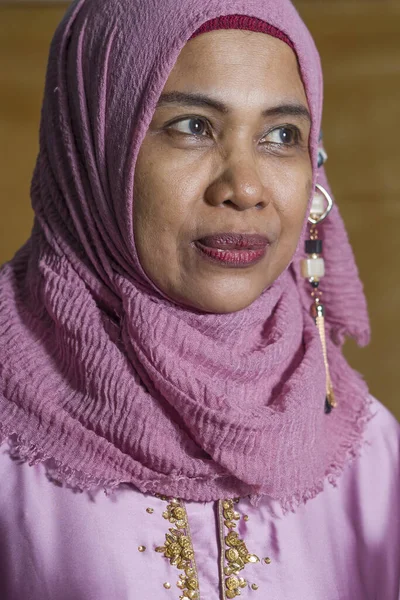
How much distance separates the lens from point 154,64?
121 centimetres

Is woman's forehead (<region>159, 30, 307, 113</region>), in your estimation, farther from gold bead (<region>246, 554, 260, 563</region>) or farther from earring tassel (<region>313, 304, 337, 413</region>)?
gold bead (<region>246, 554, 260, 563</region>)

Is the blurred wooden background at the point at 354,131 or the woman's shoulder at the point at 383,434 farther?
the blurred wooden background at the point at 354,131

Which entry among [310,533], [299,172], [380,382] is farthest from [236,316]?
[380,382]

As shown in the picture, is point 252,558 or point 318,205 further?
point 318,205

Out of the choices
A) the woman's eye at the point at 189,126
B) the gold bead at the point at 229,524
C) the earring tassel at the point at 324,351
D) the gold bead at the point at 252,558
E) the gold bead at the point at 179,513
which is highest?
the woman's eye at the point at 189,126

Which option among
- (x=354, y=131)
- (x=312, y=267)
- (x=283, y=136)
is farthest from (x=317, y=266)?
(x=354, y=131)

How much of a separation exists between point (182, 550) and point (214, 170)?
486 mm

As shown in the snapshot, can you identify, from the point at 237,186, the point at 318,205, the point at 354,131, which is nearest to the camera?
the point at 237,186

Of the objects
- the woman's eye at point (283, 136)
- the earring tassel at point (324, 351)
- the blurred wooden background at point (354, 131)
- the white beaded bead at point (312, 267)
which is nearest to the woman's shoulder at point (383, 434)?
the earring tassel at point (324, 351)

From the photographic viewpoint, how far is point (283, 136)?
130 cm

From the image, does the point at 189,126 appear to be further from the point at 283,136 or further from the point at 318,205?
the point at 318,205

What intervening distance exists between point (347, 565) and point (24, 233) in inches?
60.5

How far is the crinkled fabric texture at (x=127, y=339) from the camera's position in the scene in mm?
1248

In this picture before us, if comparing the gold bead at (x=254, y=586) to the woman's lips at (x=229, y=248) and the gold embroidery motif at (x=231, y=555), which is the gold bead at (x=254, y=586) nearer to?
the gold embroidery motif at (x=231, y=555)
